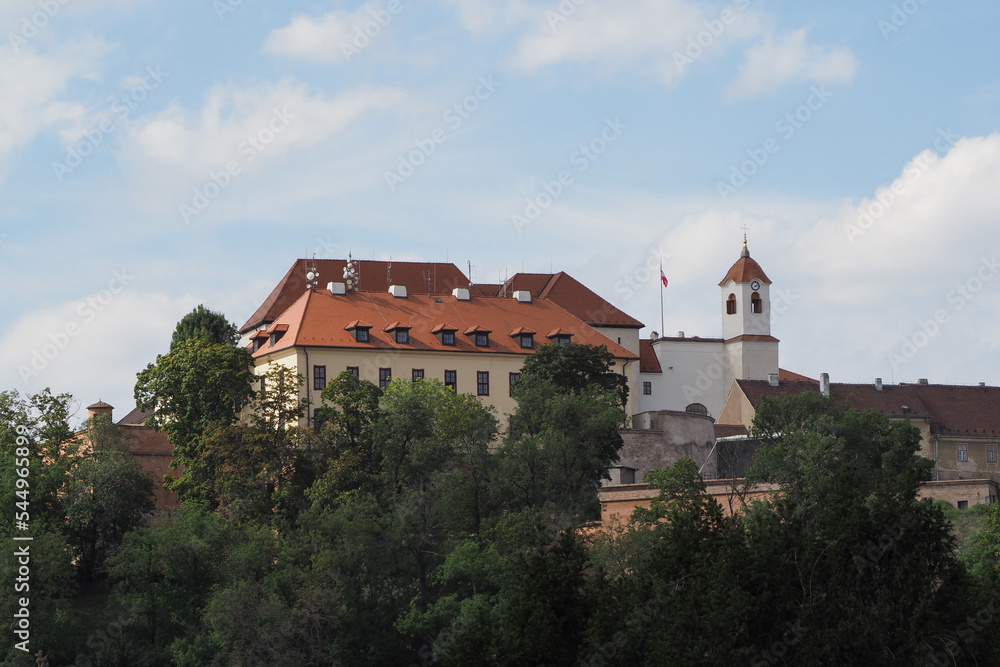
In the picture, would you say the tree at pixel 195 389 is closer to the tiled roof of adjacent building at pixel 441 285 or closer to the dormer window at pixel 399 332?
the dormer window at pixel 399 332

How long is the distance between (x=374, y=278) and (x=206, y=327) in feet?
26.2

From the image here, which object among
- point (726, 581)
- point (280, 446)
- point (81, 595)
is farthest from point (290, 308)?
point (726, 581)

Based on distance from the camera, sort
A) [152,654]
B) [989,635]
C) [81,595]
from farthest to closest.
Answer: [81,595]
[152,654]
[989,635]

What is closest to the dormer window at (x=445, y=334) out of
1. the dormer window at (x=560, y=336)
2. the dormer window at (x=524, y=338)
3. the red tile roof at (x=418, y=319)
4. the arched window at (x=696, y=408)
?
the red tile roof at (x=418, y=319)

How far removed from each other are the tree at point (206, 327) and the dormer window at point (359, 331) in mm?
5725

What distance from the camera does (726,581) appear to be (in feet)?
116

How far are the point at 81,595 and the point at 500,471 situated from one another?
13966 millimetres

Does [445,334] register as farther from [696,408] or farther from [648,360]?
[696,408]

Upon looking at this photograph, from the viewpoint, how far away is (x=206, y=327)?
7300 centimetres

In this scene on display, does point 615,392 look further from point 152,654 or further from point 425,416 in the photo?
point 152,654

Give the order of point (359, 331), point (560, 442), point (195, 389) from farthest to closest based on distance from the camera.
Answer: point (359, 331) → point (195, 389) → point (560, 442)

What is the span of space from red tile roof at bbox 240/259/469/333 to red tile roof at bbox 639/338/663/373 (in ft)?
28.0

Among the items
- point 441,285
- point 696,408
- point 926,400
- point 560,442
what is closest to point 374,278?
point 441,285

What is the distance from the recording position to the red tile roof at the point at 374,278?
245 feet
